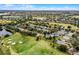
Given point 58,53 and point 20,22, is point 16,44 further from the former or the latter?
point 58,53

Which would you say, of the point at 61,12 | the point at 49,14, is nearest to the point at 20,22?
the point at 49,14

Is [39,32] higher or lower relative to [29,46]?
higher

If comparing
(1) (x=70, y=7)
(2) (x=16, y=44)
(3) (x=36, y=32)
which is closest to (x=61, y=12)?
(1) (x=70, y=7)

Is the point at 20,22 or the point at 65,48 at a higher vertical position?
the point at 20,22

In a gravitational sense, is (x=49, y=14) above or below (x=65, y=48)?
above

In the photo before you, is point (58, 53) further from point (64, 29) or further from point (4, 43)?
point (4, 43)
